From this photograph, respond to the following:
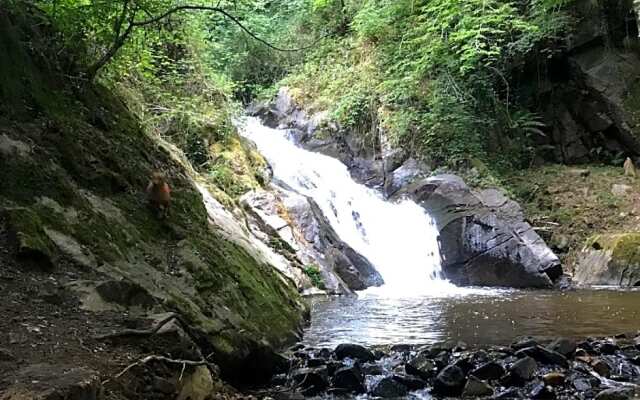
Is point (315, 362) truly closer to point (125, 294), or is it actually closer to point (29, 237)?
point (125, 294)

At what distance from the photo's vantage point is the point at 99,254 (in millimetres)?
4941

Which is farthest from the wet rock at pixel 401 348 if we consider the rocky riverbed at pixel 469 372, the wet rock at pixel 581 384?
the wet rock at pixel 581 384

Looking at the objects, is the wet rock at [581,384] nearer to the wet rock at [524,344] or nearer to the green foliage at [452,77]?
the wet rock at [524,344]

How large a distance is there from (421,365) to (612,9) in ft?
51.0

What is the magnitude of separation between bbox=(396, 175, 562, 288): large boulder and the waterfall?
0.42 meters

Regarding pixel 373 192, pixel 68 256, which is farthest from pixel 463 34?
pixel 68 256

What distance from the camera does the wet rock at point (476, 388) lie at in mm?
5262

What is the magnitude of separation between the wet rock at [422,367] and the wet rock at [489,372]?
41 cm

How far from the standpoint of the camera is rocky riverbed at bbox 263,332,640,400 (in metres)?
5.31

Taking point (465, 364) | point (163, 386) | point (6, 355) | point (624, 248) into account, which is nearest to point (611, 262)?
point (624, 248)

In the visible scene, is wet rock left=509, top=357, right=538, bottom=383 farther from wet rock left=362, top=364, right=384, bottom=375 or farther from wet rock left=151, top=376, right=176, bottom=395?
wet rock left=151, top=376, right=176, bottom=395

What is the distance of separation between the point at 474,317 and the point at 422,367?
3.43 metres

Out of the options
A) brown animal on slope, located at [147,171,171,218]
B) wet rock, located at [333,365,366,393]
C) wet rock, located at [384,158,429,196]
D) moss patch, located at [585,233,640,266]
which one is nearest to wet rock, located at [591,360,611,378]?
wet rock, located at [333,365,366,393]

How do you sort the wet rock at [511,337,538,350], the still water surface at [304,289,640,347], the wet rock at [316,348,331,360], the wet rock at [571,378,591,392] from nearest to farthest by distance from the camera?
the wet rock at [571,378,591,392] < the wet rock at [316,348,331,360] < the wet rock at [511,337,538,350] < the still water surface at [304,289,640,347]
